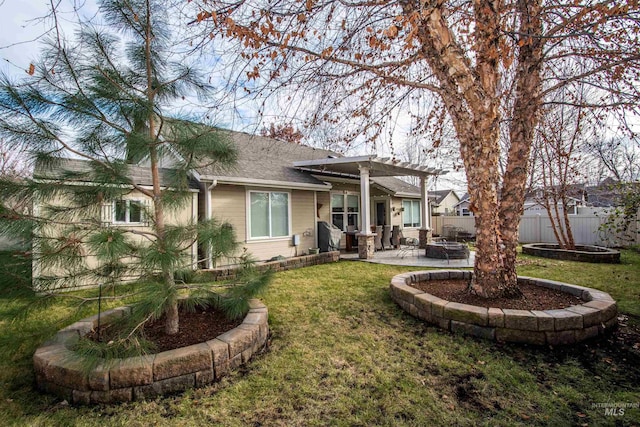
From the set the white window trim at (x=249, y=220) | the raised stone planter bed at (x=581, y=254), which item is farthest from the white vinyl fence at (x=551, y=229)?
the white window trim at (x=249, y=220)

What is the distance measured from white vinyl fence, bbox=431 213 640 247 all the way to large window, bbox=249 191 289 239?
36.8 ft

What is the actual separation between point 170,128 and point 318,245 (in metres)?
7.98

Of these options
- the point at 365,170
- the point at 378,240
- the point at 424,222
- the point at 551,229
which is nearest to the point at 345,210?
the point at 378,240

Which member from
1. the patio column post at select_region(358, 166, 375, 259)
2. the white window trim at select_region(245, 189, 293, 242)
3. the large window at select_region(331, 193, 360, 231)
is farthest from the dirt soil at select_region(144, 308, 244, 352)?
the large window at select_region(331, 193, 360, 231)

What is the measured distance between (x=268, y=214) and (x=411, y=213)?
8.91 metres

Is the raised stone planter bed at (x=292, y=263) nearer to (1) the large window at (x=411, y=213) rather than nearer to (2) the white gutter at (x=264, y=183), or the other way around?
(2) the white gutter at (x=264, y=183)

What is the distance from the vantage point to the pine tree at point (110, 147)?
2557 mm

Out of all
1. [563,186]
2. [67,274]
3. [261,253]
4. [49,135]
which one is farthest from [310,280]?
[563,186]

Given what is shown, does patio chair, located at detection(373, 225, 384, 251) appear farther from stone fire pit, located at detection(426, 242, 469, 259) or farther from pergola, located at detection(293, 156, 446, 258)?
stone fire pit, located at detection(426, 242, 469, 259)

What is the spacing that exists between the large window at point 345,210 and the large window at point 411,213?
3.36 metres

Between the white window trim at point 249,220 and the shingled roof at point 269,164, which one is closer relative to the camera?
the shingled roof at point 269,164

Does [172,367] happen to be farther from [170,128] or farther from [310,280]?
[310,280]

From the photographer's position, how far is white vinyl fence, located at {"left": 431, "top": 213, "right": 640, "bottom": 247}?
1284cm

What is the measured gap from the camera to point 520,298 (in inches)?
175
